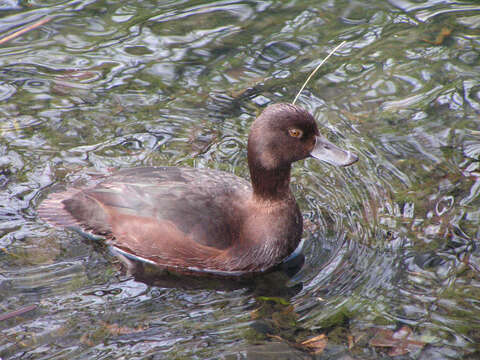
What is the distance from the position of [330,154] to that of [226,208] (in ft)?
3.00

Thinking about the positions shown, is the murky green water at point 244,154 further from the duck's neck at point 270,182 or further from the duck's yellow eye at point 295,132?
the duck's yellow eye at point 295,132

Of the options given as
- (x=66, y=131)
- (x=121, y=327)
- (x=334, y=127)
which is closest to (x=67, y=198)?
(x=66, y=131)

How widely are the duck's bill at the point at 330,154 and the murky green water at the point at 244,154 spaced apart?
640 mm

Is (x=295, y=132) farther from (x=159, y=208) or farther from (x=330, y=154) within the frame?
(x=159, y=208)

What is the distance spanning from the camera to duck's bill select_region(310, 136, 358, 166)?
501 centimetres

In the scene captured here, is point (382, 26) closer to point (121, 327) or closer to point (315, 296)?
point (315, 296)

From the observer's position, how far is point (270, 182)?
199 inches

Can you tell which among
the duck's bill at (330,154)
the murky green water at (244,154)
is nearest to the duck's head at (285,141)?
the duck's bill at (330,154)

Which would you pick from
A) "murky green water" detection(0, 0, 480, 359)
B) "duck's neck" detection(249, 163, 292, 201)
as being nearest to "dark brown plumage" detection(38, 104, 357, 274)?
"duck's neck" detection(249, 163, 292, 201)

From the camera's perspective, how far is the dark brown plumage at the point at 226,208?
16.2 feet

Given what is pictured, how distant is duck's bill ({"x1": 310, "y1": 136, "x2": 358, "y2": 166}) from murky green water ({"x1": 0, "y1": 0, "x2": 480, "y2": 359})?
640mm

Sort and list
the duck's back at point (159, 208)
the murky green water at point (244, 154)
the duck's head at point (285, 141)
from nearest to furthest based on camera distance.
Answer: the murky green water at point (244, 154)
the duck's head at point (285, 141)
the duck's back at point (159, 208)

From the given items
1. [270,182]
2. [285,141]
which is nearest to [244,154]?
[270,182]

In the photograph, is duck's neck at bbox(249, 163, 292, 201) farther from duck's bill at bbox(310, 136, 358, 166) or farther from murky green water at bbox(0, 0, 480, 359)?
murky green water at bbox(0, 0, 480, 359)
